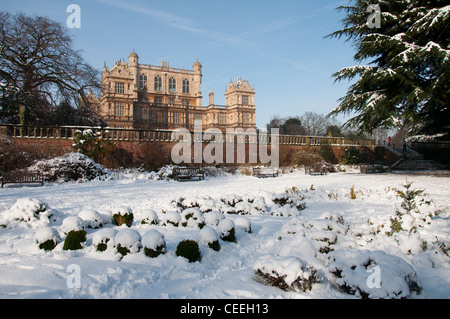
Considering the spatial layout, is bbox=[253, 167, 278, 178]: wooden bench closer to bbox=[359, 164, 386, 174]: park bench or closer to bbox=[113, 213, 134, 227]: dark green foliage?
bbox=[359, 164, 386, 174]: park bench

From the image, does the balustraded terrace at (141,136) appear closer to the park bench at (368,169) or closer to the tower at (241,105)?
the park bench at (368,169)

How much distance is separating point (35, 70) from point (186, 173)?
11.4 m

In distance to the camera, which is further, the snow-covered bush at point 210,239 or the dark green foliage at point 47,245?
the snow-covered bush at point 210,239

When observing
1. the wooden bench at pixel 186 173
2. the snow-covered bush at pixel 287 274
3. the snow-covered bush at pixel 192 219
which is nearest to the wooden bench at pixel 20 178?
the wooden bench at pixel 186 173

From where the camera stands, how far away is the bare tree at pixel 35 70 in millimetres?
15219

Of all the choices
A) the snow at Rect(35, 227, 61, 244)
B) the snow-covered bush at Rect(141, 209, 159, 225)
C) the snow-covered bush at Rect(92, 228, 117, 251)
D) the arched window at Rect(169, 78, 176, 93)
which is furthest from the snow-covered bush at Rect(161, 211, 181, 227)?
the arched window at Rect(169, 78, 176, 93)

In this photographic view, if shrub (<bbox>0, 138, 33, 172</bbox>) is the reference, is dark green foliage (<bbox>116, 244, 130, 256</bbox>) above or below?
below

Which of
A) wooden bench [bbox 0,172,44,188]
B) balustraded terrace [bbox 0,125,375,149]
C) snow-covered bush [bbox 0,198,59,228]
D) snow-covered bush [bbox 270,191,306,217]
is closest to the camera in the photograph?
snow-covered bush [bbox 0,198,59,228]

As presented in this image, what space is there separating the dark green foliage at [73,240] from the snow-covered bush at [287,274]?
8.46 ft

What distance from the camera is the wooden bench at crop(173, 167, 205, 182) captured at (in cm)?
1426

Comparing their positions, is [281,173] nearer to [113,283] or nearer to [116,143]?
[116,143]

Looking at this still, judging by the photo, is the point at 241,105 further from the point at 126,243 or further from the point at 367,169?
the point at 126,243

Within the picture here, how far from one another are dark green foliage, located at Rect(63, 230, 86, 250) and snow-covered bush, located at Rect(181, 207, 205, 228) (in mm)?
1923

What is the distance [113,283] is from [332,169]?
60.0 feet
